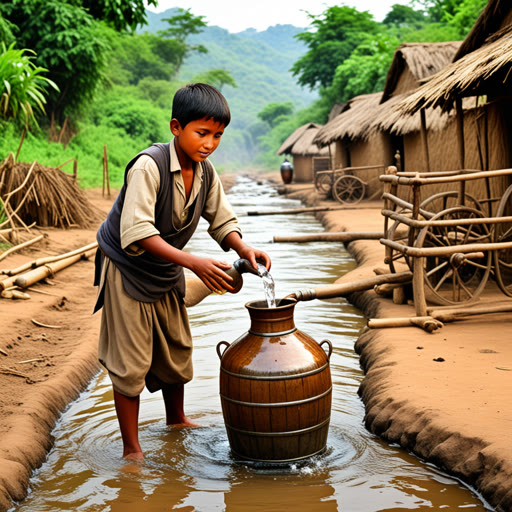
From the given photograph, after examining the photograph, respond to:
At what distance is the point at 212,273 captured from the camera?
303cm

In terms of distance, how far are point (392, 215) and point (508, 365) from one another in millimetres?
2277

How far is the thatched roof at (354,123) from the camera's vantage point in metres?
17.7

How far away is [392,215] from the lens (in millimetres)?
6289

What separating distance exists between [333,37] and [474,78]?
31.9 m

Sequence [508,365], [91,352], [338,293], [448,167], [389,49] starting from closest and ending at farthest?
[508,365] < [91,352] < [338,293] < [448,167] < [389,49]

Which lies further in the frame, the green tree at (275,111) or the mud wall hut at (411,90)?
the green tree at (275,111)

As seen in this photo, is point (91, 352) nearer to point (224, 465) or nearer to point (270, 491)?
point (224, 465)

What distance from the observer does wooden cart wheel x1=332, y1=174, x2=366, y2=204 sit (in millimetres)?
17906

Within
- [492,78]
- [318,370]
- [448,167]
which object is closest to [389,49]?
[448,167]

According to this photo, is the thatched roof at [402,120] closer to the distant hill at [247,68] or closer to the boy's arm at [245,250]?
the boy's arm at [245,250]

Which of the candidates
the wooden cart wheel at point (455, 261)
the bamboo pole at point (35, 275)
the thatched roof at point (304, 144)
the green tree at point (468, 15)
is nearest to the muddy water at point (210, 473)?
the wooden cart wheel at point (455, 261)

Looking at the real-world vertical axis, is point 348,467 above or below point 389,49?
below

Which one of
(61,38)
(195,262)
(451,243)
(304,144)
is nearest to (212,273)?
(195,262)

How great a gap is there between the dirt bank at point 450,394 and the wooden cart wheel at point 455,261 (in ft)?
1.20
